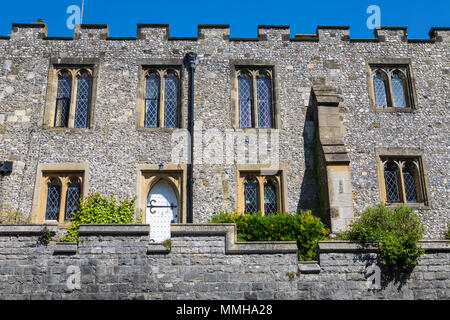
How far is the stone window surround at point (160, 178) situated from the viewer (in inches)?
508

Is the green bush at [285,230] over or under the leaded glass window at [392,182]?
under

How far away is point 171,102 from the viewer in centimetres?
1406

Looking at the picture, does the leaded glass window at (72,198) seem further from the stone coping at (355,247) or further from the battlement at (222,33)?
the stone coping at (355,247)

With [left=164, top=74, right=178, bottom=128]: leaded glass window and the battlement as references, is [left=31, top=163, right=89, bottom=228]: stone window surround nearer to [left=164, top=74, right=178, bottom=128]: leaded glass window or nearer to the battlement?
[left=164, top=74, right=178, bottom=128]: leaded glass window

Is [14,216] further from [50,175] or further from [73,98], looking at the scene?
[73,98]

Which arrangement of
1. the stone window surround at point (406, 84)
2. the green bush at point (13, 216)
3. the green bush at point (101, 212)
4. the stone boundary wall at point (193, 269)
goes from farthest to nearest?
the stone window surround at point (406, 84) < the green bush at point (13, 216) < the green bush at point (101, 212) < the stone boundary wall at point (193, 269)

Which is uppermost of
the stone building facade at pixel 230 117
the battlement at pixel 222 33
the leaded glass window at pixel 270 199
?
A: the battlement at pixel 222 33

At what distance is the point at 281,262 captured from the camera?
28.5ft

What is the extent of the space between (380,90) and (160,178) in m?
7.60

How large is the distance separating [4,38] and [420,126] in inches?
530

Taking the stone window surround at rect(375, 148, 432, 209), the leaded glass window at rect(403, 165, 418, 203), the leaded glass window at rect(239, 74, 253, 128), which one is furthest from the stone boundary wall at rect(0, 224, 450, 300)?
the leaded glass window at rect(239, 74, 253, 128)

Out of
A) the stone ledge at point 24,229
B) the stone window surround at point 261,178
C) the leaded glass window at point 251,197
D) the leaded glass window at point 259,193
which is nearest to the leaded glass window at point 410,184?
the stone window surround at point 261,178

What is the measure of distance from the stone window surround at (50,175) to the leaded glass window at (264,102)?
5458mm

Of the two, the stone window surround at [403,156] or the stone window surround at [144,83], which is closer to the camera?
the stone window surround at [403,156]
